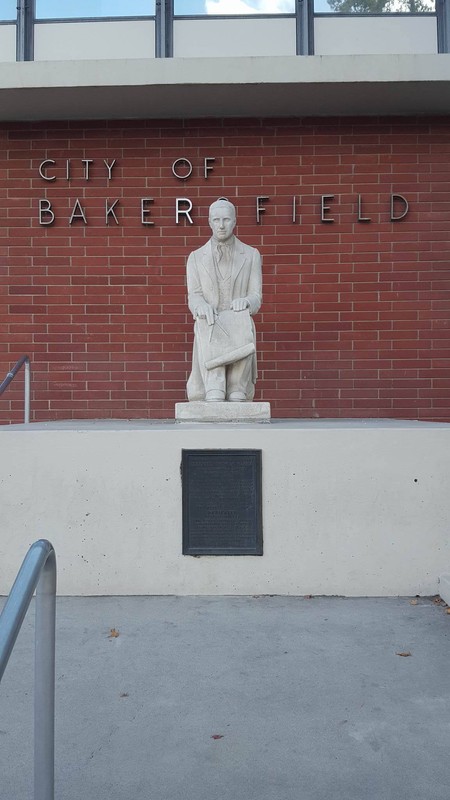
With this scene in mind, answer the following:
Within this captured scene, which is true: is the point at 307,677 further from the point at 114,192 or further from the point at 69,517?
the point at 114,192

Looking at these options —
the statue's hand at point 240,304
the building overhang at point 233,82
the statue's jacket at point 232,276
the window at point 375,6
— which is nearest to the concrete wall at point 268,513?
the statue's hand at point 240,304

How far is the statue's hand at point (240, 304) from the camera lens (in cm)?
506

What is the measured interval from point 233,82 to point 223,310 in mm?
2336

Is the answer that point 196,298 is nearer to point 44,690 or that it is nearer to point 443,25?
point 44,690

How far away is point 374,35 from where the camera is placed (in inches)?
268

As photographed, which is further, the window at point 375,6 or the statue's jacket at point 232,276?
the window at point 375,6

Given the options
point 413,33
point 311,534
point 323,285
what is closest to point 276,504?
point 311,534

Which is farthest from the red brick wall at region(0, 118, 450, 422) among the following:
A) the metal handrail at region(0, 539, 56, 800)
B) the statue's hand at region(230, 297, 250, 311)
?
the metal handrail at region(0, 539, 56, 800)

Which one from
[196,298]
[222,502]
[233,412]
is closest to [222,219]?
[196,298]

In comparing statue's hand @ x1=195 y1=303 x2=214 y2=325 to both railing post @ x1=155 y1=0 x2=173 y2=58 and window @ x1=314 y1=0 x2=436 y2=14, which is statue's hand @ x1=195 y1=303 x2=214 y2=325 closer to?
railing post @ x1=155 y1=0 x2=173 y2=58

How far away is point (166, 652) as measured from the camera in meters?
3.24

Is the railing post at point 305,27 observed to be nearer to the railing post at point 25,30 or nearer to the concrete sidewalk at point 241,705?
the railing post at point 25,30

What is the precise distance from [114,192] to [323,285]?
230cm

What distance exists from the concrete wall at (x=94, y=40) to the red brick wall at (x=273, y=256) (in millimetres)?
707
